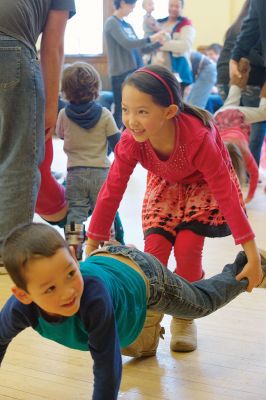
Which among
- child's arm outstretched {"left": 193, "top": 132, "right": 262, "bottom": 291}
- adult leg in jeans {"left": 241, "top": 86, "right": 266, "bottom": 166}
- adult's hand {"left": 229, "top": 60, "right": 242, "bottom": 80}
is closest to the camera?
child's arm outstretched {"left": 193, "top": 132, "right": 262, "bottom": 291}

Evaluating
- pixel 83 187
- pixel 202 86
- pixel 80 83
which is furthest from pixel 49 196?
pixel 202 86

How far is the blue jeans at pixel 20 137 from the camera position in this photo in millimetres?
2248

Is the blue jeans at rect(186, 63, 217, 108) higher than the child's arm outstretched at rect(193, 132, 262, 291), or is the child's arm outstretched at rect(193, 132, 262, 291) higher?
the child's arm outstretched at rect(193, 132, 262, 291)

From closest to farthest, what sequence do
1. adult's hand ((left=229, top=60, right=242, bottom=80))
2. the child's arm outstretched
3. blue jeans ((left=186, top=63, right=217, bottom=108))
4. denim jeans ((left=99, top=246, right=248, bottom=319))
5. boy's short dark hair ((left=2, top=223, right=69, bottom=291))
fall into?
boy's short dark hair ((left=2, top=223, right=69, bottom=291)) < denim jeans ((left=99, top=246, right=248, bottom=319)) < the child's arm outstretched < adult's hand ((left=229, top=60, right=242, bottom=80)) < blue jeans ((left=186, top=63, right=217, bottom=108))

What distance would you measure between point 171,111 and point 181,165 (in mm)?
166

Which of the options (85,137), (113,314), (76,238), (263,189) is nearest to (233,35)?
(263,189)

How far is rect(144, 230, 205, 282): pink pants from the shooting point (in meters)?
1.99

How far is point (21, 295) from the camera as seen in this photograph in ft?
4.19

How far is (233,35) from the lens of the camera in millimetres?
4320

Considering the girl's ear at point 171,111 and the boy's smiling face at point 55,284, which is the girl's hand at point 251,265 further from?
the boy's smiling face at point 55,284

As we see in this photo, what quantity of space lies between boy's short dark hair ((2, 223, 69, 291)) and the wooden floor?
534 mm

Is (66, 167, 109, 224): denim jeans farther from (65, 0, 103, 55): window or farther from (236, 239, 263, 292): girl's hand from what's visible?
(65, 0, 103, 55): window

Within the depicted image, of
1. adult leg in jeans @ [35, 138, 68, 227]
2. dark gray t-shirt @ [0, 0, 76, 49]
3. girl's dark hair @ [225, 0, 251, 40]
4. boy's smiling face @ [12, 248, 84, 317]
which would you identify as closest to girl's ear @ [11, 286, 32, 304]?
boy's smiling face @ [12, 248, 84, 317]

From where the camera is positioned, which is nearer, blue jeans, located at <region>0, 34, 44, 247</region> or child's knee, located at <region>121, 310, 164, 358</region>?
child's knee, located at <region>121, 310, 164, 358</region>
